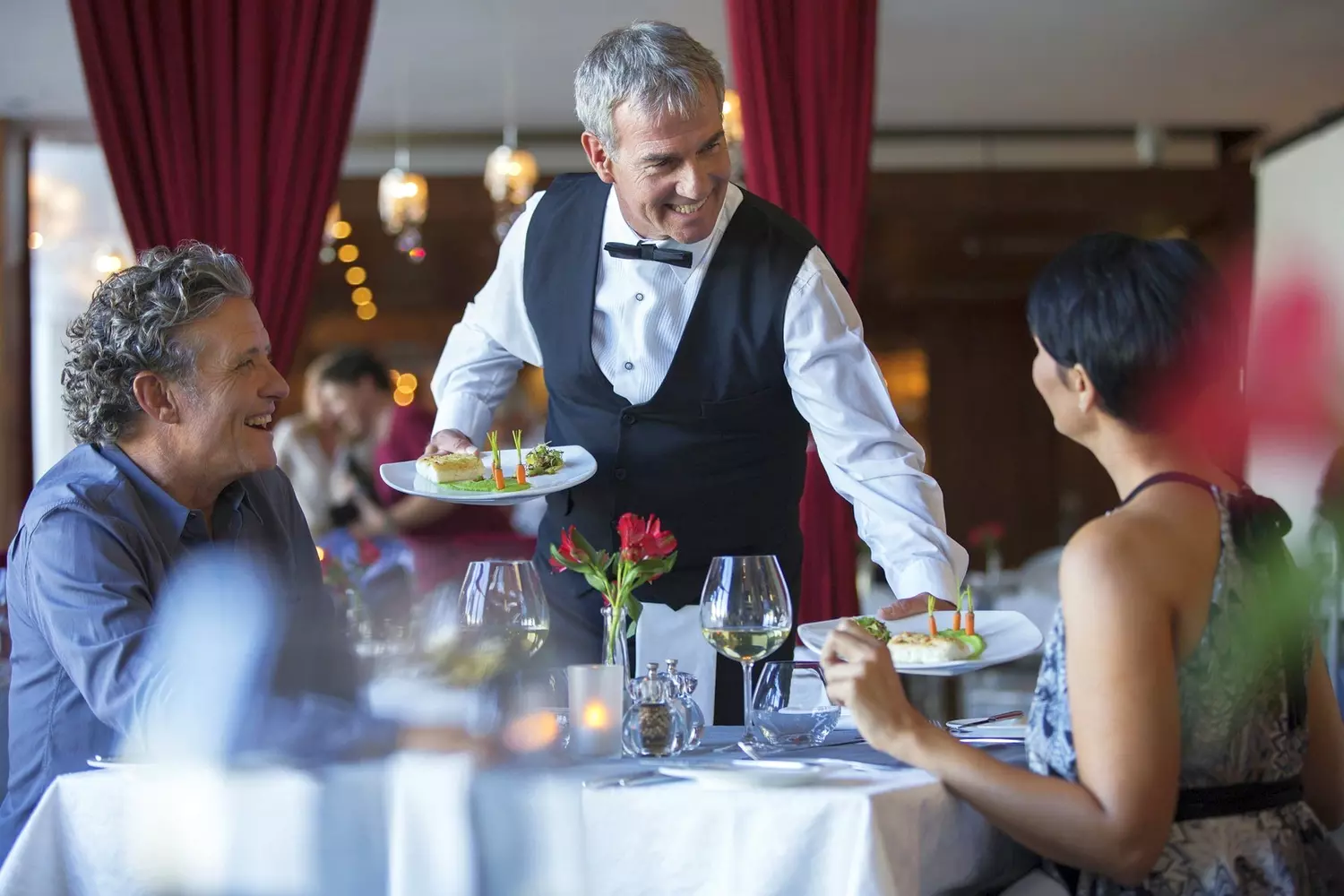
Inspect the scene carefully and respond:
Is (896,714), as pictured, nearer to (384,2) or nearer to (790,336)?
(790,336)

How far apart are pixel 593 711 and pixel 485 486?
29.9 inches

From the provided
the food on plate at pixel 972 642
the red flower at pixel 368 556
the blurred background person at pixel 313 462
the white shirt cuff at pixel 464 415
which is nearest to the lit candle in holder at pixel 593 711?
the food on plate at pixel 972 642

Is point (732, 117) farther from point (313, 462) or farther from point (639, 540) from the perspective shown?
point (639, 540)

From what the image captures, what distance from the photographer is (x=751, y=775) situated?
1.49 m

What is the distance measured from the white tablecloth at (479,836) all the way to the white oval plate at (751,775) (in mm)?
17

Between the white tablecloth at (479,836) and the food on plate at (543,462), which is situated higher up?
the food on plate at (543,462)

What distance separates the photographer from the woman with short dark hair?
1364mm

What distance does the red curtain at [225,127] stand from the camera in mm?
4055

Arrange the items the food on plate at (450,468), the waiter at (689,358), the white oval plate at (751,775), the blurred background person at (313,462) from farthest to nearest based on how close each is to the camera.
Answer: the blurred background person at (313,462)
the food on plate at (450,468)
the waiter at (689,358)
the white oval plate at (751,775)

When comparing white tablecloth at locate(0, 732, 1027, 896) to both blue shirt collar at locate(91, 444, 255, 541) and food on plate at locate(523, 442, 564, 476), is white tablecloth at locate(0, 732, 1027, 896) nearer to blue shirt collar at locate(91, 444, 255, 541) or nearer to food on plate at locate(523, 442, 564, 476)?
blue shirt collar at locate(91, 444, 255, 541)

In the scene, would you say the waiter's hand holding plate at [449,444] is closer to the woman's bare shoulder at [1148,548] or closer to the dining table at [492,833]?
the dining table at [492,833]

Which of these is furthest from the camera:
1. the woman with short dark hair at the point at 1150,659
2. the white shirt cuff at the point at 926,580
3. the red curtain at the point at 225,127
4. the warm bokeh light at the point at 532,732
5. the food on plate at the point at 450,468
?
the red curtain at the point at 225,127

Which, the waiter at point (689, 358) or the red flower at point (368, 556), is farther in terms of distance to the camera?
the red flower at point (368, 556)

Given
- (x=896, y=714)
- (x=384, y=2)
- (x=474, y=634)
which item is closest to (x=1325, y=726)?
(x=896, y=714)
